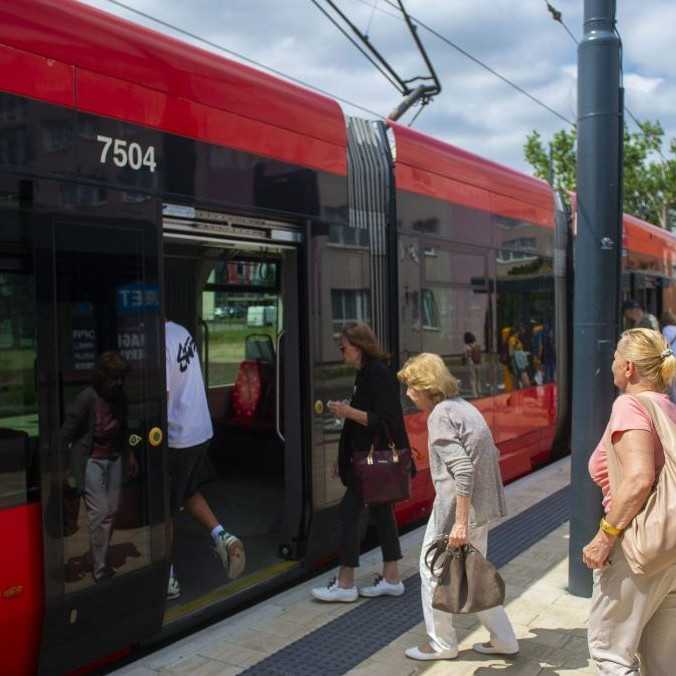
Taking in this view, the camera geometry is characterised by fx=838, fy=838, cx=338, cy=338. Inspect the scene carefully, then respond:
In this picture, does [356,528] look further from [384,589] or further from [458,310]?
[458,310]

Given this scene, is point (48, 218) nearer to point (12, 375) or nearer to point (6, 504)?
point (12, 375)

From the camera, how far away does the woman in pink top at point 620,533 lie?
9.51ft

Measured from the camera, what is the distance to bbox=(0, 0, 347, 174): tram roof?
11.1ft

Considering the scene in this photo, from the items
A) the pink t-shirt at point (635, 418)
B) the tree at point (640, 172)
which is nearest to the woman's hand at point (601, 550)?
the pink t-shirt at point (635, 418)

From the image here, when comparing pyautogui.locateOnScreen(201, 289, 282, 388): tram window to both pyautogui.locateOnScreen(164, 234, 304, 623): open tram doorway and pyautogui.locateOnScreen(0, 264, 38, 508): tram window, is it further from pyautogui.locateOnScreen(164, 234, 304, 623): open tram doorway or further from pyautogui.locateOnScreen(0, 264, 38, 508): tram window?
pyautogui.locateOnScreen(0, 264, 38, 508): tram window

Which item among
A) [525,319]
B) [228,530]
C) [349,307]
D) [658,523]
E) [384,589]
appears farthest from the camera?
[525,319]

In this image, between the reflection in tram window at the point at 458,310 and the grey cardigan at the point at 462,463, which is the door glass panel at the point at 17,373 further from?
the reflection in tram window at the point at 458,310

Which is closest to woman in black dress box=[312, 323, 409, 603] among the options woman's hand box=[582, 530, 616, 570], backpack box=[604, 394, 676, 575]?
woman's hand box=[582, 530, 616, 570]

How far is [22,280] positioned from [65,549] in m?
1.12

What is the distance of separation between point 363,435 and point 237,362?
2.70m

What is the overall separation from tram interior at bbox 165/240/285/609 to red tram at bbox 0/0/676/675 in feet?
0.06

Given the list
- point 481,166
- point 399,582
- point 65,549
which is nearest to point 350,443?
point 399,582

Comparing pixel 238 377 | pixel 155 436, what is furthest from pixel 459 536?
pixel 238 377

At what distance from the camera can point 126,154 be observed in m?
3.81
